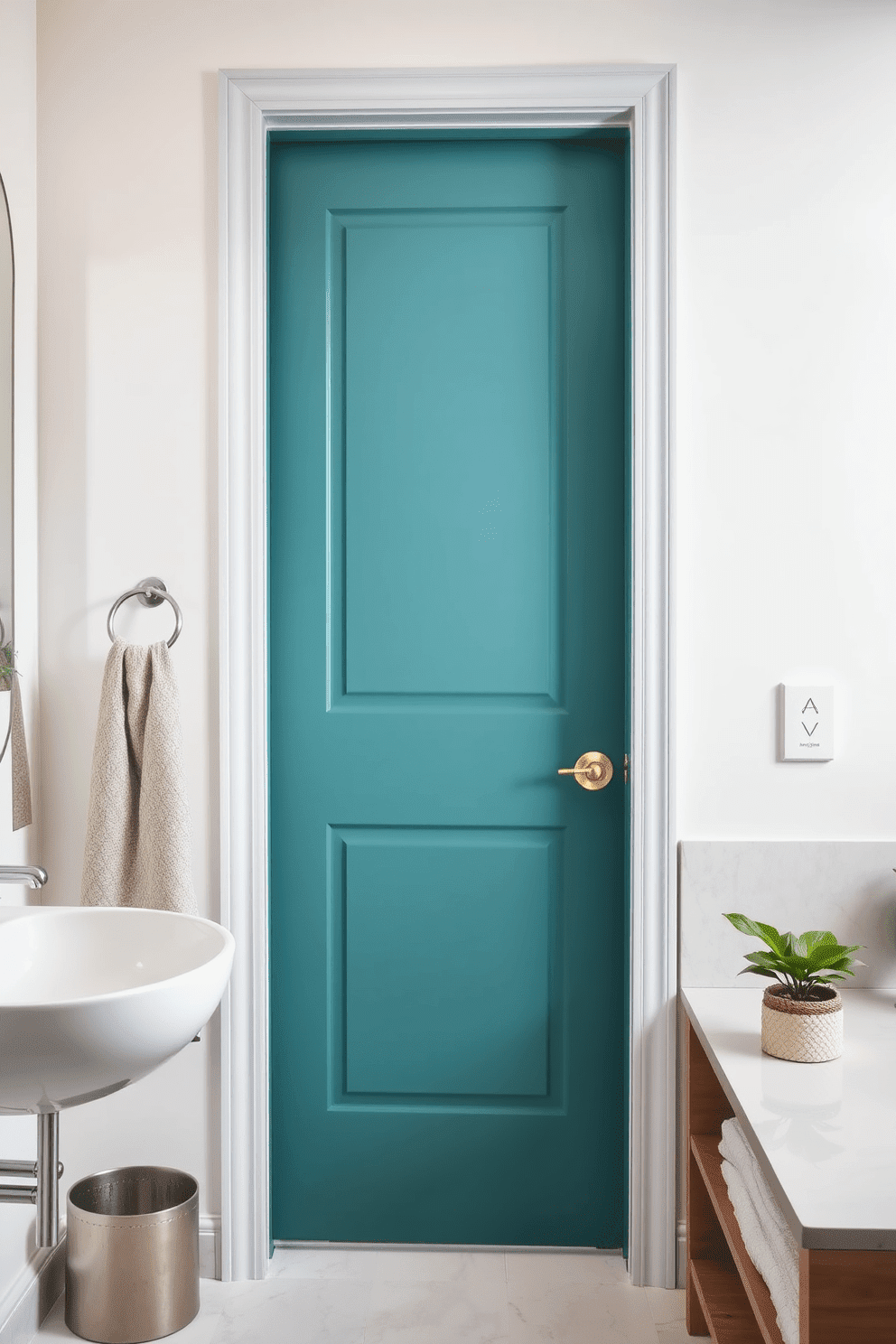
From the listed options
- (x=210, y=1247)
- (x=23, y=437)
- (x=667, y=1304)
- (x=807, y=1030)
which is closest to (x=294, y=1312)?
(x=210, y=1247)

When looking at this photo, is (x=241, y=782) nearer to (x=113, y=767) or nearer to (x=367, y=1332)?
(x=113, y=767)

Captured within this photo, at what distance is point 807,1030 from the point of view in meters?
1.46

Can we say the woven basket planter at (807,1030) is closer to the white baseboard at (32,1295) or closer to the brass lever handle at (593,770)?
the brass lever handle at (593,770)

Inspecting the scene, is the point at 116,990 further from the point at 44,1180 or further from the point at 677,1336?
the point at 677,1336

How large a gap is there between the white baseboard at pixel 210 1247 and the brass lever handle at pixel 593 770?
3.35 feet

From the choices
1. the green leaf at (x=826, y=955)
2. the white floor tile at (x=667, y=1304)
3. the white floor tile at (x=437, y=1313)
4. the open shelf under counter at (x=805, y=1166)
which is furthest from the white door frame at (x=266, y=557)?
the green leaf at (x=826, y=955)

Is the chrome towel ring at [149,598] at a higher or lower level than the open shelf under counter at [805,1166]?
higher

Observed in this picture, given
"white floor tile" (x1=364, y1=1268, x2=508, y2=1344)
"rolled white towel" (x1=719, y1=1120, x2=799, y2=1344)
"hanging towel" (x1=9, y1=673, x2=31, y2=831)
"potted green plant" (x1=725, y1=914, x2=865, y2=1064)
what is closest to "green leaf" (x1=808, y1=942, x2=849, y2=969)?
"potted green plant" (x1=725, y1=914, x2=865, y2=1064)

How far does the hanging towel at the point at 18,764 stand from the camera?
5.50ft

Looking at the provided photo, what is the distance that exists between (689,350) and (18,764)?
1.33 m

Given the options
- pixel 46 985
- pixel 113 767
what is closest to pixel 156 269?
pixel 113 767

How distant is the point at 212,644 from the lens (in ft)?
6.01

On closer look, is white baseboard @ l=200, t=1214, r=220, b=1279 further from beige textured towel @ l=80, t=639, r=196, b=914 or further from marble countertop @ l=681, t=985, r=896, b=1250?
marble countertop @ l=681, t=985, r=896, b=1250

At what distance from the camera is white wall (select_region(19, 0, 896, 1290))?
5.78 feet
